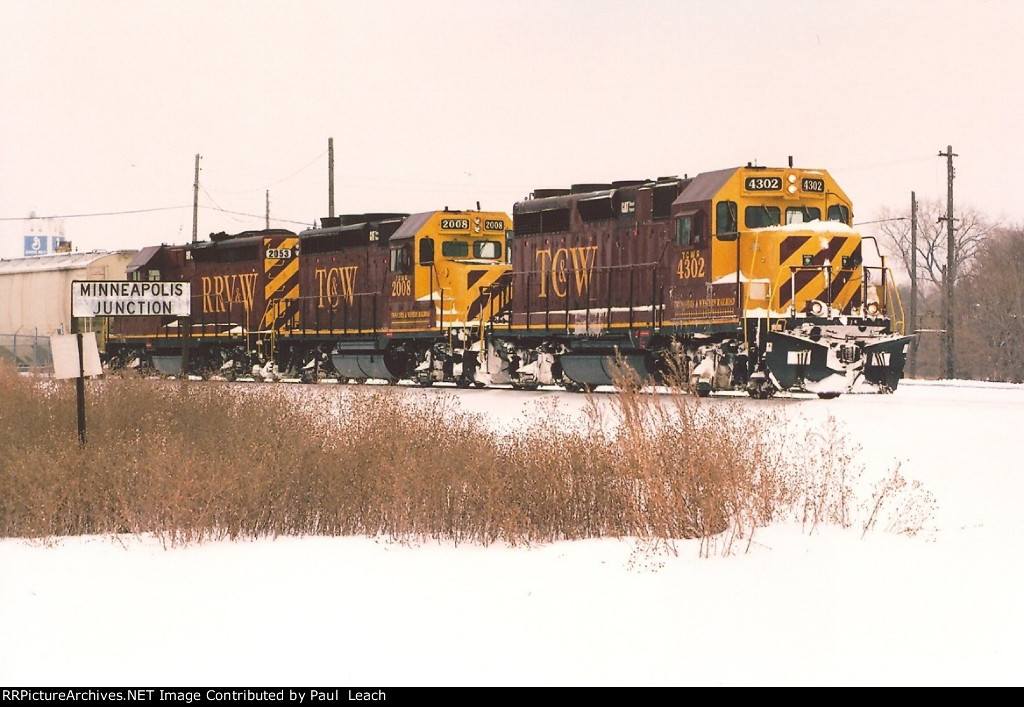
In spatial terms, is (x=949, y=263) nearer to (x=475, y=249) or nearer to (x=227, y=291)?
(x=475, y=249)

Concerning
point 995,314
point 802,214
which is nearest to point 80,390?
point 802,214

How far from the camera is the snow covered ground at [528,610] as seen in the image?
22.7 ft

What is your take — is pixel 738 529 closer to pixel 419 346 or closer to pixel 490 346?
pixel 490 346

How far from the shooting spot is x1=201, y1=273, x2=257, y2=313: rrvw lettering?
3375 centimetres

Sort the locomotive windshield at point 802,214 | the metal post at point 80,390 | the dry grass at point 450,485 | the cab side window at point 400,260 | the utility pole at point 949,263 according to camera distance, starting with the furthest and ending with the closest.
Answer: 1. the utility pole at point 949,263
2. the cab side window at point 400,260
3. the locomotive windshield at point 802,214
4. the metal post at point 80,390
5. the dry grass at point 450,485

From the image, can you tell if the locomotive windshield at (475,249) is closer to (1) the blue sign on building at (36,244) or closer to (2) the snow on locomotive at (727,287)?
(2) the snow on locomotive at (727,287)

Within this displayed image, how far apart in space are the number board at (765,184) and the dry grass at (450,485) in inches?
350

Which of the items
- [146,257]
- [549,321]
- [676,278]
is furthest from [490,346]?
[146,257]

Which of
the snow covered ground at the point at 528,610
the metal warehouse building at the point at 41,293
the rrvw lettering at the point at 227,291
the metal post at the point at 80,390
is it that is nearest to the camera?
the snow covered ground at the point at 528,610

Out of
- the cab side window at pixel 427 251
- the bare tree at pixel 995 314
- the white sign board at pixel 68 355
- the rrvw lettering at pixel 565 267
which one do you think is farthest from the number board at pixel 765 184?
the bare tree at pixel 995 314

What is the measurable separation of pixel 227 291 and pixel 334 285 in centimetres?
480

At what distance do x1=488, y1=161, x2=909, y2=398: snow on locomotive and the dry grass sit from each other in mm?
6967

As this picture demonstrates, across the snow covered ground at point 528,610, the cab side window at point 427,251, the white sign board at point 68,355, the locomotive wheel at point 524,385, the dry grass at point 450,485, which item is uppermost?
the cab side window at point 427,251
